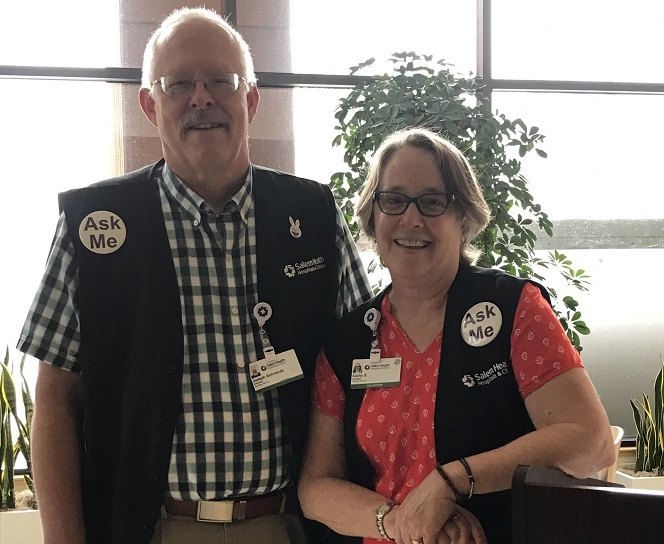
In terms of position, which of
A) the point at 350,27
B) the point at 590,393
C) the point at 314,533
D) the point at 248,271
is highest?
the point at 350,27

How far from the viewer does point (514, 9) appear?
5.17 metres

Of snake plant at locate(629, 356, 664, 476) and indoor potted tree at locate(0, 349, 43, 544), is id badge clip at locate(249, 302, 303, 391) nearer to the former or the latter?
indoor potted tree at locate(0, 349, 43, 544)

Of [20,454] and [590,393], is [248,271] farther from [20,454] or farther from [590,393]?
[20,454]

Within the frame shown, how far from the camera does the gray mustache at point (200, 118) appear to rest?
1.97 metres

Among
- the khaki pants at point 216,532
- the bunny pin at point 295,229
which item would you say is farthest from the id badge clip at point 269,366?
the khaki pants at point 216,532

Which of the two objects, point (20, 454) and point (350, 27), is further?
point (350, 27)

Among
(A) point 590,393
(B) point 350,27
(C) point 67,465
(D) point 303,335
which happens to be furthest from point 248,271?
(B) point 350,27

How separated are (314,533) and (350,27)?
12.3 feet

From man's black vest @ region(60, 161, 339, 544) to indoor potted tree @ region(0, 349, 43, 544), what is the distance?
2.15 m

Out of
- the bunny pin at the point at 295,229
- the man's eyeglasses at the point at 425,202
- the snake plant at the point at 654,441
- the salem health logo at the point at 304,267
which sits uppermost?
the man's eyeglasses at the point at 425,202

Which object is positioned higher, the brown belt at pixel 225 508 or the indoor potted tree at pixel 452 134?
the indoor potted tree at pixel 452 134

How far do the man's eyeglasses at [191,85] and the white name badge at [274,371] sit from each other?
2.27ft

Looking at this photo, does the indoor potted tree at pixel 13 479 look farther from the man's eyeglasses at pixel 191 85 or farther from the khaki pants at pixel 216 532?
the man's eyeglasses at pixel 191 85

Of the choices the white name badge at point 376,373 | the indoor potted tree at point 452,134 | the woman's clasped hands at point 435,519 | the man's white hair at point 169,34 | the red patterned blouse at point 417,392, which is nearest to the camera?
the woman's clasped hands at point 435,519
